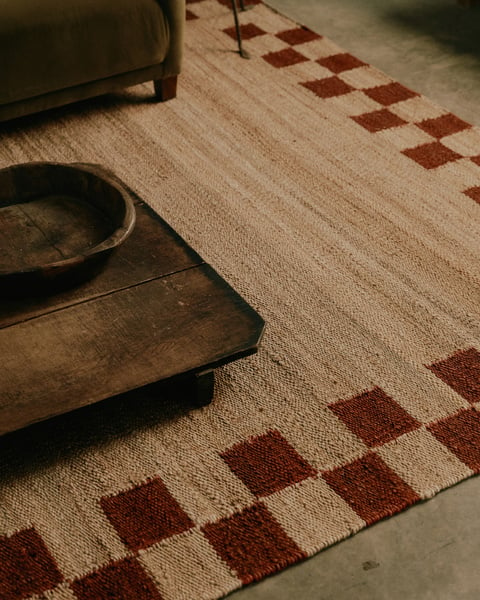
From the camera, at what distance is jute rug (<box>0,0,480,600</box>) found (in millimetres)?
1150

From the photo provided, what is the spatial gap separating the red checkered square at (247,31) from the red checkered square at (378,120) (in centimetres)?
67

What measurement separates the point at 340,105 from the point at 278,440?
4.41 ft

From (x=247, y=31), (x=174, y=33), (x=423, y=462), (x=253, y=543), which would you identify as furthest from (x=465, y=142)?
(x=253, y=543)

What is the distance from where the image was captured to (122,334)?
1.23 metres

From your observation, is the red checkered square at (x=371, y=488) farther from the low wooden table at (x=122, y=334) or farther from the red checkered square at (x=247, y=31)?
the red checkered square at (x=247, y=31)

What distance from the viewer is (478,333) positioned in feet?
5.10

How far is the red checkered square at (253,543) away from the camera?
3.66ft

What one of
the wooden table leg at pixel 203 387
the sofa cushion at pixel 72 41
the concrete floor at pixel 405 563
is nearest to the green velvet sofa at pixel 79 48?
the sofa cushion at pixel 72 41

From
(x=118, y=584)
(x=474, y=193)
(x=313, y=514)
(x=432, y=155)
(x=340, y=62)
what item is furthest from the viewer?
(x=340, y=62)

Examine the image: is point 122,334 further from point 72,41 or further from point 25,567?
point 72,41

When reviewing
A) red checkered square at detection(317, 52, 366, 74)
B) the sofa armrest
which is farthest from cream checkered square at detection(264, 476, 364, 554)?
red checkered square at detection(317, 52, 366, 74)

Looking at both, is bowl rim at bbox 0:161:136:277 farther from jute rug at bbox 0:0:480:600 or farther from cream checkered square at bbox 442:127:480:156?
cream checkered square at bbox 442:127:480:156

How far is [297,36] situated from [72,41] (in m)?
1.00

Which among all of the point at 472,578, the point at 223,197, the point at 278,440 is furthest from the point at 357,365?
the point at 223,197
